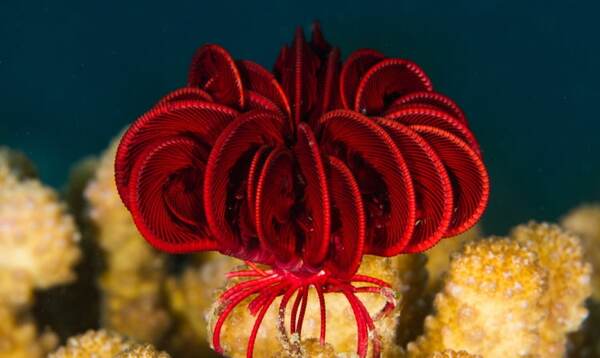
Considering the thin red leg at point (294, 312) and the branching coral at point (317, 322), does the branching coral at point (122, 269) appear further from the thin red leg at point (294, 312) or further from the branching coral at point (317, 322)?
the thin red leg at point (294, 312)

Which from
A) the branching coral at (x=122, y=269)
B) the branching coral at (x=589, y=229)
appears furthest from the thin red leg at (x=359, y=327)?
the branching coral at (x=589, y=229)

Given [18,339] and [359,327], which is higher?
[359,327]

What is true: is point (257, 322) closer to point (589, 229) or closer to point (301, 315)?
point (301, 315)

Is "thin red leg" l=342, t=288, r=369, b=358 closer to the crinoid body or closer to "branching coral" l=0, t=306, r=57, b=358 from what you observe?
the crinoid body

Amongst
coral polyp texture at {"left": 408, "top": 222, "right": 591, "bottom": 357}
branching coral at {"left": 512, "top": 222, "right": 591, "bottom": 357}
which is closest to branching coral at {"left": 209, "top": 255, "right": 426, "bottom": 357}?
coral polyp texture at {"left": 408, "top": 222, "right": 591, "bottom": 357}

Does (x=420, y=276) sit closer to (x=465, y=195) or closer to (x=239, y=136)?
(x=465, y=195)

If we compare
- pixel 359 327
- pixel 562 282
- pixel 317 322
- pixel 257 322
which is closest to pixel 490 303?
pixel 359 327

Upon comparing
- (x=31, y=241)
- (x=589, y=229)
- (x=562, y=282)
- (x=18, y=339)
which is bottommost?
(x=589, y=229)
